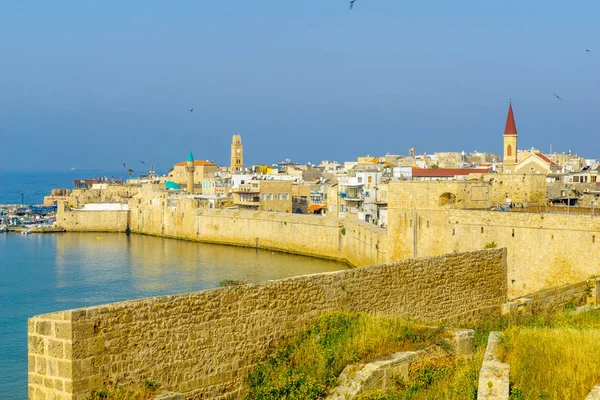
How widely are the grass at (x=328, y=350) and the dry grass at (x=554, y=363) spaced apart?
1040mm

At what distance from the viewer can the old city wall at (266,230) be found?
35250mm

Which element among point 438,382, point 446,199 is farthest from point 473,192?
point 438,382

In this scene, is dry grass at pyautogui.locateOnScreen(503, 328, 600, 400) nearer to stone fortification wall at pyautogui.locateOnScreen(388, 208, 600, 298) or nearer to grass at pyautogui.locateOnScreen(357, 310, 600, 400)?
grass at pyautogui.locateOnScreen(357, 310, 600, 400)

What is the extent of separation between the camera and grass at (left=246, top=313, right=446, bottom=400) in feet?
23.4

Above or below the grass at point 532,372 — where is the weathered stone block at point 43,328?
above

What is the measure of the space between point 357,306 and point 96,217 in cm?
5480

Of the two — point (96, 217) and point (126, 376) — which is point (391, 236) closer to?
point (126, 376)

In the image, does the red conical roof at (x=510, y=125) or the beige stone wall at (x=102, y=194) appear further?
the beige stone wall at (x=102, y=194)

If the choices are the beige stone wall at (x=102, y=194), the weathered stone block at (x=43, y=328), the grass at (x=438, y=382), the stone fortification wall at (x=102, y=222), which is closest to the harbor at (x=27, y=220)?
the stone fortification wall at (x=102, y=222)

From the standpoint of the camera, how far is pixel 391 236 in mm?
23734

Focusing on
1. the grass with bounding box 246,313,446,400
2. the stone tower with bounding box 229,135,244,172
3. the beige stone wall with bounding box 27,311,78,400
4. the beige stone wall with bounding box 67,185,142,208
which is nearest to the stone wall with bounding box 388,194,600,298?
the grass with bounding box 246,313,446,400

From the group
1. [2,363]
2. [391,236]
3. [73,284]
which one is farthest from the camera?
[73,284]

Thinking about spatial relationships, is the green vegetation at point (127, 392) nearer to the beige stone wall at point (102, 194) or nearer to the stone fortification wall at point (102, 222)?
the stone fortification wall at point (102, 222)

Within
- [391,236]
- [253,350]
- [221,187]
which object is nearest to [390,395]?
[253,350]
